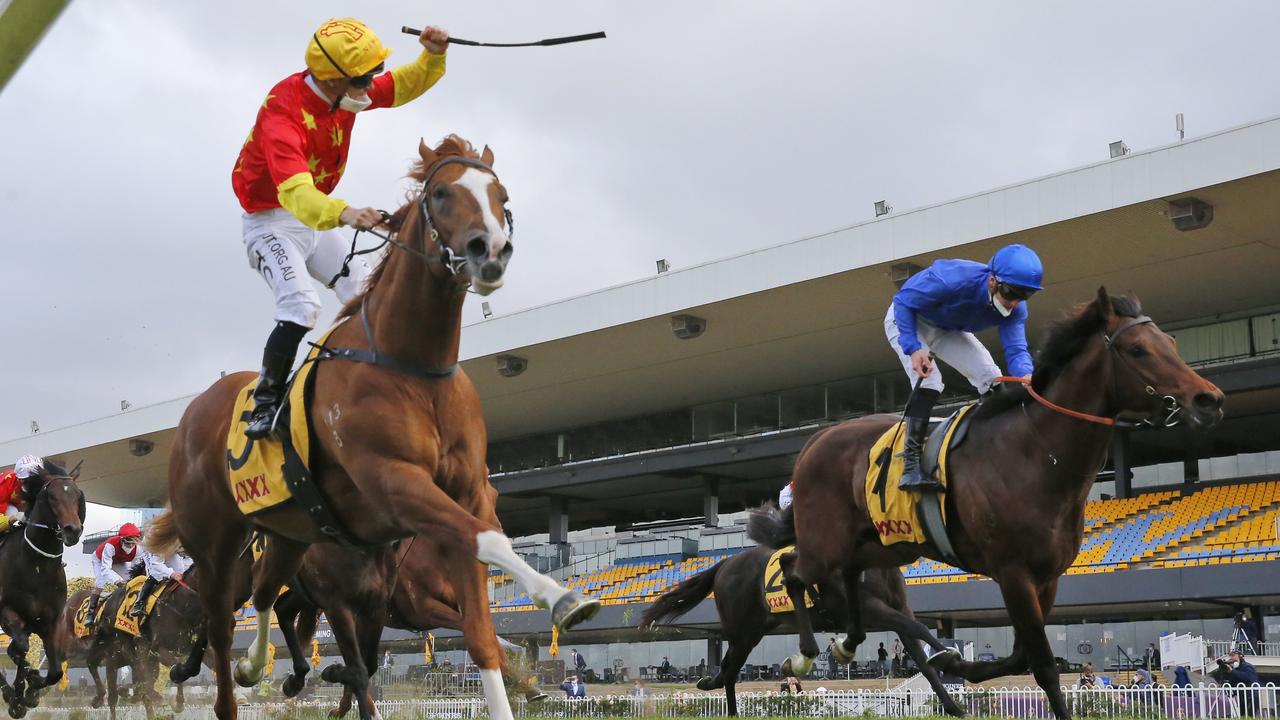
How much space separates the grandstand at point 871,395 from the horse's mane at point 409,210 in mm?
18208

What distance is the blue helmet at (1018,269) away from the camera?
680 centimetres

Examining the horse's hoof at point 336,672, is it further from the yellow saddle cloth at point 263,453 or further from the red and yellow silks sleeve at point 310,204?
the red and yellow silks sleeve at point 310,204

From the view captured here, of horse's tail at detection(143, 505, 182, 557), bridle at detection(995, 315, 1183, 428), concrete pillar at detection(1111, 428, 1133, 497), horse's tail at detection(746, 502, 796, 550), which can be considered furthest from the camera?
concrete pillar at detection(1111, 428, 1133, 497)

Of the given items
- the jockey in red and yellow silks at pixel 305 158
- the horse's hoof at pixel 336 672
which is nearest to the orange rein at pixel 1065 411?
the jockey in red and yellow silks at pixel 305 158

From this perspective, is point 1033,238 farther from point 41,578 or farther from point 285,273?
point 285,273

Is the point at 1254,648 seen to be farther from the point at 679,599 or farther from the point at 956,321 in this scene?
the point at 956,321

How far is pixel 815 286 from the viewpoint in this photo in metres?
25.7

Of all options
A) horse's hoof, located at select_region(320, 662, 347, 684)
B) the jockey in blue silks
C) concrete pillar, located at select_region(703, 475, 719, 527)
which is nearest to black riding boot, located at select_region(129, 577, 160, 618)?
horse's hoof, located at select_region(320, 662, 347, 684)

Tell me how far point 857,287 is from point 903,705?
11740 mm

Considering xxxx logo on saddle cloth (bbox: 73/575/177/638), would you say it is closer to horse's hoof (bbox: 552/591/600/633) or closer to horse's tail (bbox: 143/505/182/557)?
horse's tail (bbox: 143/505/182/557)

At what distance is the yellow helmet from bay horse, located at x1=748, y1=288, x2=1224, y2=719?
12.3 feet

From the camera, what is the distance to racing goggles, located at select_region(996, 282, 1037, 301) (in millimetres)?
6836

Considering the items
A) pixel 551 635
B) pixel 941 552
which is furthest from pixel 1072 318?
pixel 551 635

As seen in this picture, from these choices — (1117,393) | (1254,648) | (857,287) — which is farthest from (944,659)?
(857,287)
